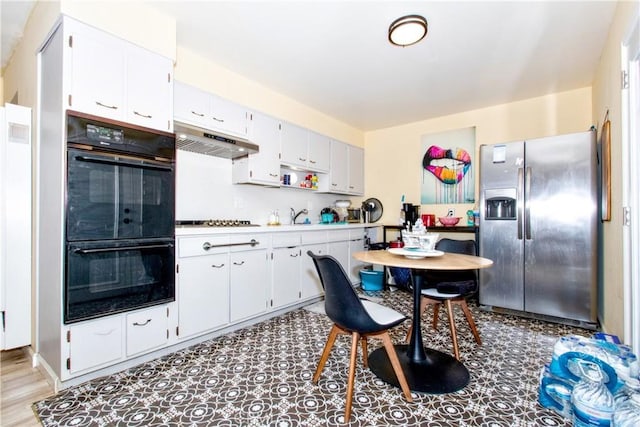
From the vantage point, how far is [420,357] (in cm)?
210

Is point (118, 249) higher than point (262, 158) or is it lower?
lower

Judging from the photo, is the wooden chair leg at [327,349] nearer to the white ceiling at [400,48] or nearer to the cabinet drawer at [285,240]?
the cabinet drawer at [285,240]

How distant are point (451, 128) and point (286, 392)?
410 centimetres

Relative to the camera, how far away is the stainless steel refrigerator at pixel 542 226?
288 centimetres

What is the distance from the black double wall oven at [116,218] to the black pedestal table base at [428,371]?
1659 mm

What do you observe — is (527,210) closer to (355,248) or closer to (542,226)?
(542,226)

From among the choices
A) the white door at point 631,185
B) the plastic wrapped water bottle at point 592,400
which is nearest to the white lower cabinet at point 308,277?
the plastic wrapped water bottle at point 592,400

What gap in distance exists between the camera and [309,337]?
104 inches

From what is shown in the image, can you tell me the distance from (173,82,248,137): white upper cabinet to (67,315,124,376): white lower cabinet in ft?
5.65

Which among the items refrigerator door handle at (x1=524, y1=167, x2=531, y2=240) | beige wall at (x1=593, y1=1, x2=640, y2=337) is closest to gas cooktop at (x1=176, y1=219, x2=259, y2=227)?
refrigerator door handle at (x1=524, y1=167, x2=531, y2=240)

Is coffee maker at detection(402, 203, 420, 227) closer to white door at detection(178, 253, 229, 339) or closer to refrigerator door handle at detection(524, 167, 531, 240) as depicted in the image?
refrigerator door handle at detection(524, 167, 531, 240)

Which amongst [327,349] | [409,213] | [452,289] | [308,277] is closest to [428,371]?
[452,289]

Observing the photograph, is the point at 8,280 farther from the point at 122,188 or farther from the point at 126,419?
the point at 126,419

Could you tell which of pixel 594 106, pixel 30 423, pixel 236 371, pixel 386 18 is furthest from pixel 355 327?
pixel 594 106
